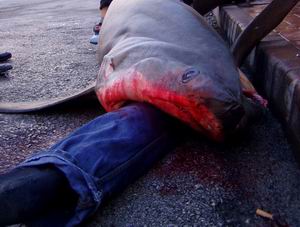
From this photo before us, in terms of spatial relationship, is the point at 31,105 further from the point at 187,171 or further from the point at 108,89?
the point at 187,171

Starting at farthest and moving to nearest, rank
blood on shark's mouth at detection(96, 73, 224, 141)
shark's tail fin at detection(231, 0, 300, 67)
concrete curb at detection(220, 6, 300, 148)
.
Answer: shark's tail fin at detection(231, 0, 300, 67) < concrete curb at detection(220, 6, 300, 148) < blood on shark's mouth at detection(96, 73, 224, 141)

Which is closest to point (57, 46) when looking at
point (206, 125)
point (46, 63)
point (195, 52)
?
point (46, 63)

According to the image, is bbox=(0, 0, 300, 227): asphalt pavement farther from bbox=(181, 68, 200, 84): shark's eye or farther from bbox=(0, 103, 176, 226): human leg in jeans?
bbox=(181, 68, 200, 84): shark's eye

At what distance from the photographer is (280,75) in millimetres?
2188

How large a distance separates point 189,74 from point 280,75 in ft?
2.07

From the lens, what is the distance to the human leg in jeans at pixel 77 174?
55.4 inches

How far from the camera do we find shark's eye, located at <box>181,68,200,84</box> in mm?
1726

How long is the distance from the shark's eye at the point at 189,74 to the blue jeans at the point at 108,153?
202mm

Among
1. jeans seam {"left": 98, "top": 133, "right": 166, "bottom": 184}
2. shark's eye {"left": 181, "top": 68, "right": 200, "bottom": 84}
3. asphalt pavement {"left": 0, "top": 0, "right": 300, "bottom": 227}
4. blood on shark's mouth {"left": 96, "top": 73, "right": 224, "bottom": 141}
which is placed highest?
shark's eye {"left": 181, "top": 68, "right": 200, "bottom": 84}

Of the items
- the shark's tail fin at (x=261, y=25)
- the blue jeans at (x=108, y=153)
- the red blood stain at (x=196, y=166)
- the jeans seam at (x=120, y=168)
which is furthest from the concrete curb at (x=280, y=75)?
Result: the jeans seam at (x=120, y=168)

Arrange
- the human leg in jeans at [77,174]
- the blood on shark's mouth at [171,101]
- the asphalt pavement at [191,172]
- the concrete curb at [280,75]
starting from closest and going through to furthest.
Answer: the human leg in jeans at [77,174] < the asphalt pavement at [191,172] < the blood on shark's mouth at [171,101] < the concrete curb at [280,75]

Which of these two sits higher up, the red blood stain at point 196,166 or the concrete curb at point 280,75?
the concrete curb at point 280,75

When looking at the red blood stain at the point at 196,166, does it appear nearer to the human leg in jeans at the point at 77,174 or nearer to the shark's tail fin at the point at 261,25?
the human leg in jeans at the point at 77,174

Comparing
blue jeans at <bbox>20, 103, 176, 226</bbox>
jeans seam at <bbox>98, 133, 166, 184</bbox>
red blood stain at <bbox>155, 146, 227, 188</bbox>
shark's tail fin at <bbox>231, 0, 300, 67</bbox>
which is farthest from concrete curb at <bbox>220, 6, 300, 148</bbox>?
jeans seam at <bbox>98, 133, 166, 184</bbox>
